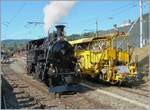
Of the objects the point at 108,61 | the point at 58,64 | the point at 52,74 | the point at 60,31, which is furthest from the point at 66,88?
the point at 108,61

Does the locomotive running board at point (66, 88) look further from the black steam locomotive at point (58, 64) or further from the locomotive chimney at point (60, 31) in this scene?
the locomotive chimney at point (60, 31)

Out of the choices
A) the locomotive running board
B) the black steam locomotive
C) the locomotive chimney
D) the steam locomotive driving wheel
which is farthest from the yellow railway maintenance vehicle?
the locomotive chimney

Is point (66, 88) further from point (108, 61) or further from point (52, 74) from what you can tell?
point (108, 61)

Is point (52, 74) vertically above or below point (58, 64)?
below

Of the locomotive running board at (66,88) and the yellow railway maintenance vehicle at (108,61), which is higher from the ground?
the yellow railway maintenance vehicle at (108,61)

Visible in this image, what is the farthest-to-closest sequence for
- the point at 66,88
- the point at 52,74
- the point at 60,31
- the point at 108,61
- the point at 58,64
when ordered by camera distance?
the point at 108,61
the point at 60,31
the point at 58,64
the point at 52,74
the point at 66,88

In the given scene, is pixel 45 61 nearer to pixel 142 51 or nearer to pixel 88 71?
pixel 88 71

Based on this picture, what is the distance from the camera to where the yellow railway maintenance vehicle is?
842 inches

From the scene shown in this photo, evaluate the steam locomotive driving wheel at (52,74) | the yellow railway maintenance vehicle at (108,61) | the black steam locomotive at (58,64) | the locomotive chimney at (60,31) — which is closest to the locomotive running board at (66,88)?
the black steam locomotive at (58,64)

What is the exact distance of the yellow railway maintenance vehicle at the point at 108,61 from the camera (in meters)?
21.4

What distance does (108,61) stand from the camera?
894 inches

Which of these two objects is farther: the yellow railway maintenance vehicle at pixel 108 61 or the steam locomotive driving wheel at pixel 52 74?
the yellow railway maintenance vehicle at pixel 108 61

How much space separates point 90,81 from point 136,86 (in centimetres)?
451

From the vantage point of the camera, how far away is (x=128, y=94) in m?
18.1
